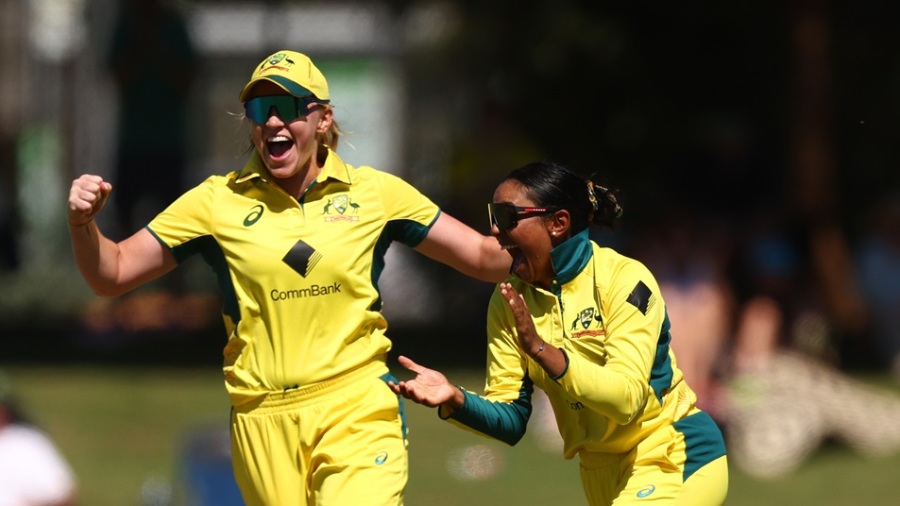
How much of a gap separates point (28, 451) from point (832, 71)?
846 cm

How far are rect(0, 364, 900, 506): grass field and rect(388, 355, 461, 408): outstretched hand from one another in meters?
5.10

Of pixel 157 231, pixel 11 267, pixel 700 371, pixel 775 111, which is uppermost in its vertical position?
pixel 157 231

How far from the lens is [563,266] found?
5.21 metres

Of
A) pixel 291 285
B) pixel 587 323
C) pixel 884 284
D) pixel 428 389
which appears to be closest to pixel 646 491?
pixel 587 323

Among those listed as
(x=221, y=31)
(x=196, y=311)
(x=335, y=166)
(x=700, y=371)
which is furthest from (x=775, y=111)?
(x=335, y=166)

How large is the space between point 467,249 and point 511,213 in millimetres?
769

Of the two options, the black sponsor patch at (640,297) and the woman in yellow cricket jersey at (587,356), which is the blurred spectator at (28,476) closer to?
the woman in yellow cricket jersey at (587,356)

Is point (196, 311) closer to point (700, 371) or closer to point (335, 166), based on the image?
point (700, 371)

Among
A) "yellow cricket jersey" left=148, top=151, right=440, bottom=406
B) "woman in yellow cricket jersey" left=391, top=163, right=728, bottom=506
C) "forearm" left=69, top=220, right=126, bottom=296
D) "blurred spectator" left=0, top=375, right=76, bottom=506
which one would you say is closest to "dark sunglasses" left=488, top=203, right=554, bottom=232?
"woman in yellow cricket jersey" left=391, top=163, right=728, bottom=506

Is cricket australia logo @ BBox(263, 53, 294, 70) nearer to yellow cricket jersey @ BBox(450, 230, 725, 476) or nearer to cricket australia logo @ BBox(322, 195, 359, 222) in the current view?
cricket australia logo @ BBox(322, 195, 359, 222)

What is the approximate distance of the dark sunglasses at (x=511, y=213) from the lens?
5.14m

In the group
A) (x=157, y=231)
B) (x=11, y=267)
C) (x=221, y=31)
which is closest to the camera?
(x=157, y=231)

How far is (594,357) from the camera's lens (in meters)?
5.22

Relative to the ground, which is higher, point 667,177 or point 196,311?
point 667,177
